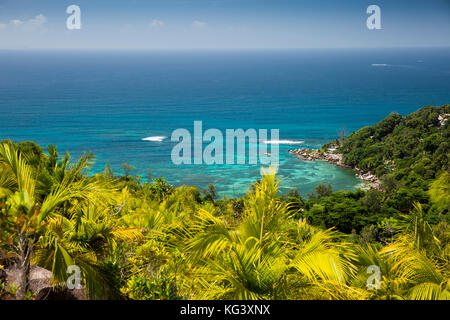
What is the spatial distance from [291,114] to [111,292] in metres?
76.1

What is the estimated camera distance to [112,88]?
108 m

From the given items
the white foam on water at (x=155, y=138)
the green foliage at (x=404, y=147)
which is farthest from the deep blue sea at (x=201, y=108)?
the green foliage at (x=404, y=147)

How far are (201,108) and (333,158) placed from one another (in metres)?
46.2

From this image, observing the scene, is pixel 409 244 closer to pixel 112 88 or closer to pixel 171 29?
pixel 112 88

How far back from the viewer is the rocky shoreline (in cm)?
3824

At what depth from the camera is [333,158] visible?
44.4 metres

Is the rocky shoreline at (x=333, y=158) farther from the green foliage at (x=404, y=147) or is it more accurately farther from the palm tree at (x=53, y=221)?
the palm tree at (x=53, y=221)

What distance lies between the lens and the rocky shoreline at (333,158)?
38.2 metres

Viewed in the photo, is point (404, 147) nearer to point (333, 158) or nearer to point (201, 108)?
point (333, 158)

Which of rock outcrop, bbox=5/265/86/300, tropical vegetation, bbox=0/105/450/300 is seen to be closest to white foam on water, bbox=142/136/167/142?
tropical vegetation, bbox=0/105/450/300

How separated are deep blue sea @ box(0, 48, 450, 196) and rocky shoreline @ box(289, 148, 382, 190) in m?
1.29

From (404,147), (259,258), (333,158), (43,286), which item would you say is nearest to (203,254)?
(259,258)

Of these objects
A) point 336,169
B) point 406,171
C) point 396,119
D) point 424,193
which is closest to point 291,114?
point 396,119
